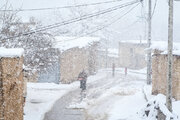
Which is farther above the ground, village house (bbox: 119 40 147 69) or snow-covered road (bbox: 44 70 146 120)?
snow-covered road (bbox: 44 70 146 120)

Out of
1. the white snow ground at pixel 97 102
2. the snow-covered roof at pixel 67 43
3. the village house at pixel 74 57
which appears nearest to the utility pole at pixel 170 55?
the white snow ground at pixel 97 102

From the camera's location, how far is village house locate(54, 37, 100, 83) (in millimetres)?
26891

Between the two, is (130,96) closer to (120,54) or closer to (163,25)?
(120,54)

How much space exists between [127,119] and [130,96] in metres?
6.72

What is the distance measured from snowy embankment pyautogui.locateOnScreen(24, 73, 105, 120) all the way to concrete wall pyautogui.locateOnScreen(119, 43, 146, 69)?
88.0ft

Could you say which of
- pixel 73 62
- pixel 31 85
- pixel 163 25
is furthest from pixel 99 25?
pixel 163 25

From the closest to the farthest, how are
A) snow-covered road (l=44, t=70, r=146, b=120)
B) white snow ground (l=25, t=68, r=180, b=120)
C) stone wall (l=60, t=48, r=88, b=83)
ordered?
white snow ground (l=25, t=68, r=180, b=120) → snow-covered road (l=44, t=70, r=146, b=120) → stone wall (l=60, t=48, r=88, b=83)

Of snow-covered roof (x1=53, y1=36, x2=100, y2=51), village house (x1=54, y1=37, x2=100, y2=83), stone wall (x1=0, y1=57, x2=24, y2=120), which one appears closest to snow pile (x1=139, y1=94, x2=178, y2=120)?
stone wall (x1=0, y1=57, x2=24, y2=120)

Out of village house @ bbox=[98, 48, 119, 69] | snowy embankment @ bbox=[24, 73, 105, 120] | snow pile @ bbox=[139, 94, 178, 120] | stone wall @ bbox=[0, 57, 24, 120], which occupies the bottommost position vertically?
village house @ bbox=[98, 48, 119, 69]

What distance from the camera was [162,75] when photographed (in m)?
17.5

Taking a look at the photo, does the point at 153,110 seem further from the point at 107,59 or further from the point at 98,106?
the point at 107,59

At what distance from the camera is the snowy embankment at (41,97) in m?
15.5

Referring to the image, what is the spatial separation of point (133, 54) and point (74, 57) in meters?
23.7

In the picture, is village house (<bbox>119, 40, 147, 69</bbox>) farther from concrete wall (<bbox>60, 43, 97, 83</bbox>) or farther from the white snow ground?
the white snow ground
